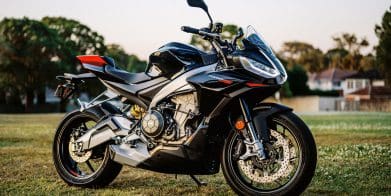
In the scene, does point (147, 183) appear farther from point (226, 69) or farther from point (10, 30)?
point (10, 30)

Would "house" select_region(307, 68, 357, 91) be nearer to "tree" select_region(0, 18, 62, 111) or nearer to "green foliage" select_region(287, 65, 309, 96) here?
"green foliage" select_region(287, 65, 309, 96)

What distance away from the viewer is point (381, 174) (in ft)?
22.8

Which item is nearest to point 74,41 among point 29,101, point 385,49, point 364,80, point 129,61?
point 29,101

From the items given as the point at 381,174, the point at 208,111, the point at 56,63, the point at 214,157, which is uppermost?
the point at 208,111

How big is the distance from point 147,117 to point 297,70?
3040 inches

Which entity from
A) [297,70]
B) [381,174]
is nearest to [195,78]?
[381,174]

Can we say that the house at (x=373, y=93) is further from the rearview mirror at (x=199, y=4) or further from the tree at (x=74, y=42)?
the rearview mirror at (x=199, y=4)

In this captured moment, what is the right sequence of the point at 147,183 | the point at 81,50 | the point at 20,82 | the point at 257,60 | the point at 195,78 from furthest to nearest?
1. the point at 81,50
2. the point at 20,82
3. the point at 147,183
4. the point at 195,78
5. the point at 257,60

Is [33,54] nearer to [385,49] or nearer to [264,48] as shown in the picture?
[385,49]

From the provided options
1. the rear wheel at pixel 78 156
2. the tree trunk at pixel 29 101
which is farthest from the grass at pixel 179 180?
the tree trunk at pixel 29 101

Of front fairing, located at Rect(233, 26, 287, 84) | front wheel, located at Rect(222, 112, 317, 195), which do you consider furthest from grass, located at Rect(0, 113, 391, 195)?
front fairing, located at Rect(233, 26, 287, 84)

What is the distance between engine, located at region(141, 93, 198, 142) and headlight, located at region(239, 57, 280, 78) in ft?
2.21

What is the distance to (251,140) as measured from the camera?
16.6 feet

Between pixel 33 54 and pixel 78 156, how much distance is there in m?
53.8
